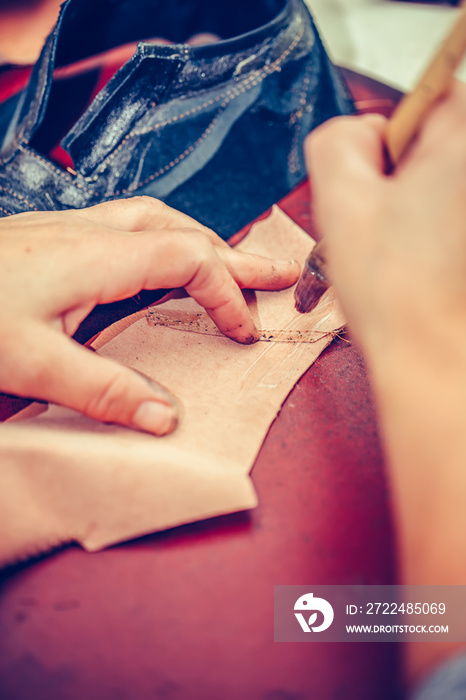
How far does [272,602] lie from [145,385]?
23cm

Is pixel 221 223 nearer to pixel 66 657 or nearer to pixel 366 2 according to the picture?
pixel 66 657

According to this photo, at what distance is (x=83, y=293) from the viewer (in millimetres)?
405

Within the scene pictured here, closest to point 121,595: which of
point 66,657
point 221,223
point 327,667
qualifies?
point 66,657

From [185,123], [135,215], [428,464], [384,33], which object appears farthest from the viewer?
[384,33]

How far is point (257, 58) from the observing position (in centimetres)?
61

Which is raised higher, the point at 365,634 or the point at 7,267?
the point at 7,267

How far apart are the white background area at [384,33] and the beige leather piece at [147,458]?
1610 millimetres

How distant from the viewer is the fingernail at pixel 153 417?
0.40m

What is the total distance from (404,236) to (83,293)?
0.98 feet

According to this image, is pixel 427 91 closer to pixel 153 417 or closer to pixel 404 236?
pixel 404 236

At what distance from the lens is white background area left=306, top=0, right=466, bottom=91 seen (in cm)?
158

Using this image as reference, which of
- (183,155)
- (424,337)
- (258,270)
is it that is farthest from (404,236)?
(183,155)

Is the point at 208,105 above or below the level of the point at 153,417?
above

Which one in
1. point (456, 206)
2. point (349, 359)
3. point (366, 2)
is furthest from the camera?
point (366, 2)
